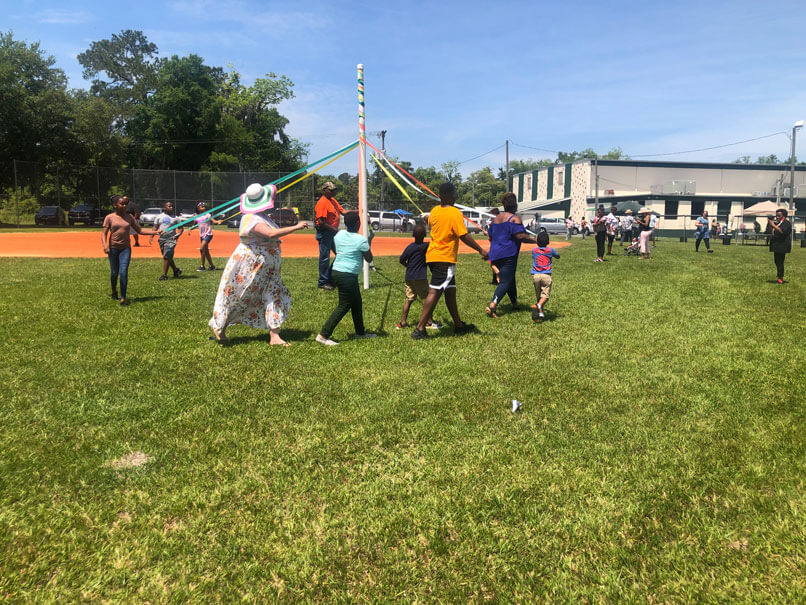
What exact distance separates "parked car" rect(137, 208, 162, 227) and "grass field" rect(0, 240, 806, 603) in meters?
31.1

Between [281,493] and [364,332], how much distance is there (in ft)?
12.7

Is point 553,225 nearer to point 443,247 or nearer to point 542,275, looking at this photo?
point 542,275

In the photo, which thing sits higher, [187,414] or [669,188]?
[669,188]

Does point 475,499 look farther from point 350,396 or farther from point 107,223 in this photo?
point 107,223

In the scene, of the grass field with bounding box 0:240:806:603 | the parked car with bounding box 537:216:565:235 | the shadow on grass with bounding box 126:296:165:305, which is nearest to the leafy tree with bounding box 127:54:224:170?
the parked car with bounding box 537:216:565:235

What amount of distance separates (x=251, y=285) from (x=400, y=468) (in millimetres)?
3533

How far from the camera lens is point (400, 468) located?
3635mm

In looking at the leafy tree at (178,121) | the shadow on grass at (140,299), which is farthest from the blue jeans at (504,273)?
the leafy tree at (178,121)

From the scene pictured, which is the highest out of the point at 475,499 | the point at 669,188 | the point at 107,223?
the point at 669,188

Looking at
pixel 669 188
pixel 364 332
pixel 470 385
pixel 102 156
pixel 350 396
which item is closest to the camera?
pixel 350 396

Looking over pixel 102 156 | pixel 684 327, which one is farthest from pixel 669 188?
pixel 684 327

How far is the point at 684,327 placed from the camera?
26.5ft

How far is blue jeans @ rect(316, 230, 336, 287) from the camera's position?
10734 mm

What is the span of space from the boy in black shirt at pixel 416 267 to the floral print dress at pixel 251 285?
67.8 inches
